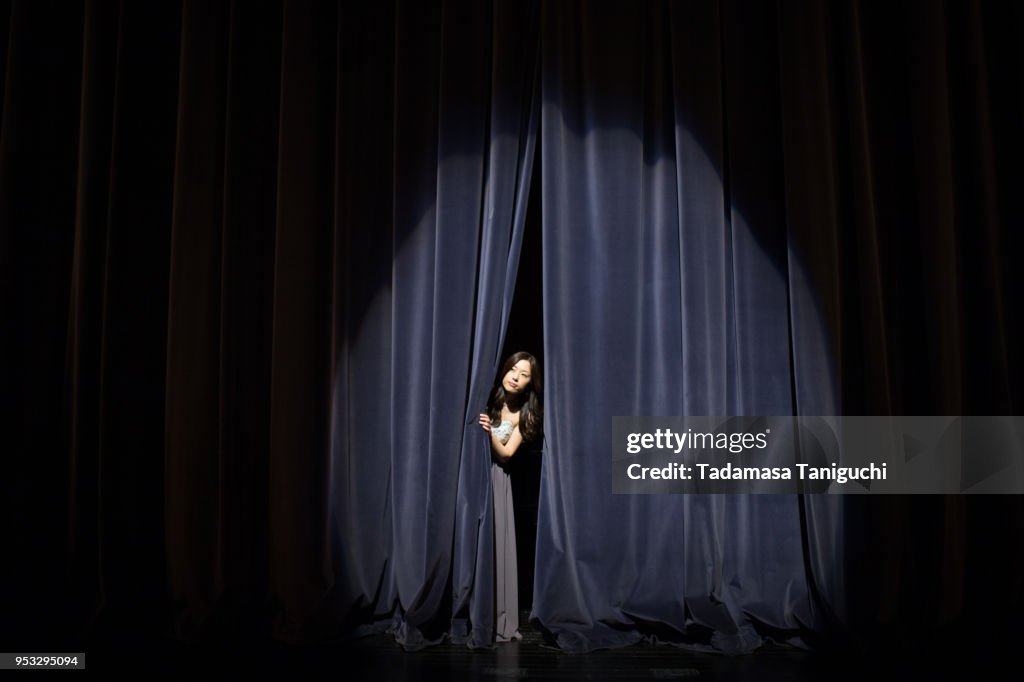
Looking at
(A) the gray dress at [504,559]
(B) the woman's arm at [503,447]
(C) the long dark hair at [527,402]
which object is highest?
(C) the long dark hair at [527,402]

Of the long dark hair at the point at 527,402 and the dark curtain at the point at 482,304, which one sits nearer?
the dark curtain at the point at 482,304

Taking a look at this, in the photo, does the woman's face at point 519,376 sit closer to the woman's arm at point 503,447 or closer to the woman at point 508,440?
the woman at point 508,440

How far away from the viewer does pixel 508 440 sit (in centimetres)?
280

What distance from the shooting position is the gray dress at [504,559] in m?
2.68

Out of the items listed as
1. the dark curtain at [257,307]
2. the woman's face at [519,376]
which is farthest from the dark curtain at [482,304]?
the woman's face at [519,376]

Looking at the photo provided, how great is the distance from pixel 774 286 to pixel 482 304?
1.17 meters

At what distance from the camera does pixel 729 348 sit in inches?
113

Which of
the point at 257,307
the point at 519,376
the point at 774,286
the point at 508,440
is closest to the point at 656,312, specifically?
the point at 774,286

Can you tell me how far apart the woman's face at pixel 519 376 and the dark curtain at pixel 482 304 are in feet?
0.40

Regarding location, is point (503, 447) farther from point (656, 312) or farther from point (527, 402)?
point (656, 312)

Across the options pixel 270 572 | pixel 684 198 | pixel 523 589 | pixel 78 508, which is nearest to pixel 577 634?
pixel 523 589

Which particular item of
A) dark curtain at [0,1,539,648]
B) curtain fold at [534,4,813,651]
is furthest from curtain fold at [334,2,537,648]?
curtain fold at [534,4,813,651]

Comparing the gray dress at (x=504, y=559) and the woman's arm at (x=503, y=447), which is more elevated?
the woman's arm at (x=503, y=447)

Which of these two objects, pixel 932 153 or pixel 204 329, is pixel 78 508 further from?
pixel 932 153
